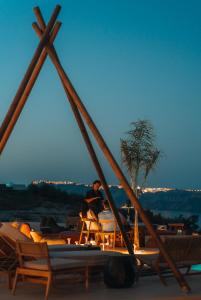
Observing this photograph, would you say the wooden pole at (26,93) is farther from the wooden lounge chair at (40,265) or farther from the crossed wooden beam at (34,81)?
the wooden lounge chair at (40,265)

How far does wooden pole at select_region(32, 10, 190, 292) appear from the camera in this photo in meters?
7.85

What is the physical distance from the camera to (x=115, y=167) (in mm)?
8320

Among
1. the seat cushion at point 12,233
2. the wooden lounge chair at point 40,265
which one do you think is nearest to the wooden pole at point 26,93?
the seat cushion at point 12,233

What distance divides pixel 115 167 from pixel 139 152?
5.51 m

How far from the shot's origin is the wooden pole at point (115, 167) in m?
7.85

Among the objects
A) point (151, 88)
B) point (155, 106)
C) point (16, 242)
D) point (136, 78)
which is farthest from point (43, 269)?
point (155, 106)

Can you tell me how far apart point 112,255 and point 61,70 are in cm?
259

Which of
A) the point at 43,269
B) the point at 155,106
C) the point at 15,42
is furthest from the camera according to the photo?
the point at 155,106

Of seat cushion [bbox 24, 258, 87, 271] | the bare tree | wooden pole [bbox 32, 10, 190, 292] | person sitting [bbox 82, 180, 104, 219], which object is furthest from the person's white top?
seat cushion [bbox 24, 258, 87, 271]

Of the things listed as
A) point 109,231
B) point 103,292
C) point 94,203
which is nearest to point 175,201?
point 94,203

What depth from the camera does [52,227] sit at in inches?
605

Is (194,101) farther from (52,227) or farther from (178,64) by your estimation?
(52,227)

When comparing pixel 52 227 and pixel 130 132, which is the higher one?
pixel 130 132

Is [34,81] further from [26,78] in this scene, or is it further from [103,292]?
[103,292]
